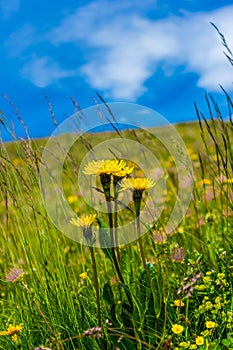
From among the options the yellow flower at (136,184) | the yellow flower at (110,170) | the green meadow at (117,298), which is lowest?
the green meadow at (117,298)

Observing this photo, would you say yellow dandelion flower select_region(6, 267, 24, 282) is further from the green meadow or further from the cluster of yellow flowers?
the cluster of yellow flowers

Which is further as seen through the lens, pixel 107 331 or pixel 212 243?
pixel 212 243

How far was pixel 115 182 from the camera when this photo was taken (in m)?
1.50

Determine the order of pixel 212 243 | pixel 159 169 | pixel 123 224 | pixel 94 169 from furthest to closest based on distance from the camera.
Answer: pixel 159 169
pixel 123 224
pixel 212 243
pixel 94 169

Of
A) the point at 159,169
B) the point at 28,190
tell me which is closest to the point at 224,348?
the point at 28,190

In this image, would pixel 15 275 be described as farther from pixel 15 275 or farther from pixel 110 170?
pixel 110 170

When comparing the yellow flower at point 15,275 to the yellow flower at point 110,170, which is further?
the yellow flower at point 15,275

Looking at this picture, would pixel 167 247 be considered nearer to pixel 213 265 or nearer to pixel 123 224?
pixel 213 265

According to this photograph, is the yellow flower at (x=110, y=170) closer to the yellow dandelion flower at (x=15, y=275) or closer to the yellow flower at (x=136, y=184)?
the yellow flower at (x=136, y=184)

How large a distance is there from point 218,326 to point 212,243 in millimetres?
660

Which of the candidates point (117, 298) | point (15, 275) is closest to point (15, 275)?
point (15, 275)

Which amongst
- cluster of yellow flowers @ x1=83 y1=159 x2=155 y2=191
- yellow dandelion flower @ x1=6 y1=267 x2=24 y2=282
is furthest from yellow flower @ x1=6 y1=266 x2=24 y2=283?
cluster of yellow flowers @ x1=83 y1=159 x2=155 y2=191

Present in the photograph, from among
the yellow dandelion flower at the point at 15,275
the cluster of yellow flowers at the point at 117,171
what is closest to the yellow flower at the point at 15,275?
the yellow dandelion flower at the point at 15,275

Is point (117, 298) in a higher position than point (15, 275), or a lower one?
lower
